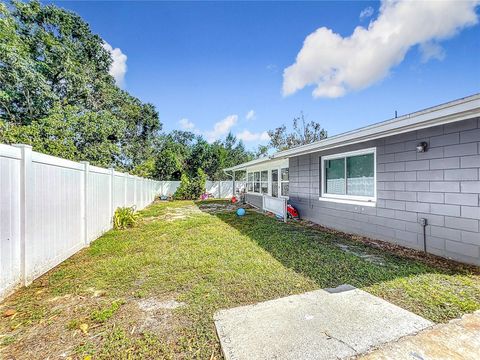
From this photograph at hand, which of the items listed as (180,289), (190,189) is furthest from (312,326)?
(190,189)

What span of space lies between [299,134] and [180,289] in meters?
27.6

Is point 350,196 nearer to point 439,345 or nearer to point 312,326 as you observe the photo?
point 439,345

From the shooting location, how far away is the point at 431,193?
14.5 feet

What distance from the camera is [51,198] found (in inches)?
145

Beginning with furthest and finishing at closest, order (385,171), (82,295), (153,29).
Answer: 1. (153,29)
2. (385,171)
3. (82,295)

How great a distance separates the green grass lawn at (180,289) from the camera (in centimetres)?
208

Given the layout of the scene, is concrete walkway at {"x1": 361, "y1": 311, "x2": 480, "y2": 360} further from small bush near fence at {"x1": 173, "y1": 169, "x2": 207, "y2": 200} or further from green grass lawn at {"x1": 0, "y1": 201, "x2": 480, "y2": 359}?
small bush near fence at {"x1": 173, "y1": 169, "x2": 207, "y2": 200}

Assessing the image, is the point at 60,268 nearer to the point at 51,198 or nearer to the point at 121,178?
the point at 51,198

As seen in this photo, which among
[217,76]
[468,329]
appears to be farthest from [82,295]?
[217,76]

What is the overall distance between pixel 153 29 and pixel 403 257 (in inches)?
461

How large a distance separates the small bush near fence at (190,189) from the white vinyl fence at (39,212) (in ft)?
47.0

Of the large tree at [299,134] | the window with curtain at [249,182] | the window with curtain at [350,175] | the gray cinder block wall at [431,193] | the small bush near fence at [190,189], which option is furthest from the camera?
the large tree at [299,134]

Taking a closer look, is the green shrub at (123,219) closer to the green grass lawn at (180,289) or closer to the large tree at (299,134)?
the green grass lawn at (180,289)

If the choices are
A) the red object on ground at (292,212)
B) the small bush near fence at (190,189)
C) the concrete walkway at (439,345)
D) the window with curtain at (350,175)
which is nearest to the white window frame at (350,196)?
the window with curtain at (350,175)
